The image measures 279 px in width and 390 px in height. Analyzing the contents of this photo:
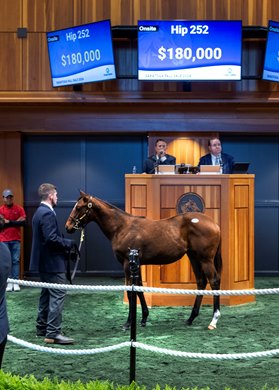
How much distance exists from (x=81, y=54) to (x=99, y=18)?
1103 millimetres

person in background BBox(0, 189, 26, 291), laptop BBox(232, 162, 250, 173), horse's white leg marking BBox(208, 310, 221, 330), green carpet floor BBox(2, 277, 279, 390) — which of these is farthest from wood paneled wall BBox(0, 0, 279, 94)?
horse's white leg marking BBox(208, 310, 221, 330)

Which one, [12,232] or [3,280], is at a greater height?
[3,280]

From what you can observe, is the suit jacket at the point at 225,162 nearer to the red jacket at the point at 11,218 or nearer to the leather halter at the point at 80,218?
the leather halter at the point at 80,218

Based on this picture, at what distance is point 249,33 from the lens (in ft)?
36.6

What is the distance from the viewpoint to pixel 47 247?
7023 millimetres

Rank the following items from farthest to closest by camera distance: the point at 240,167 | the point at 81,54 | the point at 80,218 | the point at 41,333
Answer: the point at 81,54, the point at 240,167, the point at 80,218, the point at 41,333

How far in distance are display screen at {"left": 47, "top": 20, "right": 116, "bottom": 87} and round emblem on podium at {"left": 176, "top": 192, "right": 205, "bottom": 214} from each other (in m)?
2.54

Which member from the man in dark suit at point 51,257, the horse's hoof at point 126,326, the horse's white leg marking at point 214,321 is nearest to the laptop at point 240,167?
the horse's white leg marking at point 214,321

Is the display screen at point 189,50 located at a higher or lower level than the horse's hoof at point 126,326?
higher

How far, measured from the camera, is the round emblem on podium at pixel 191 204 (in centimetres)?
930

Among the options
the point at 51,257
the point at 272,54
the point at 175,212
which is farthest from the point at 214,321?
the point at 272,54

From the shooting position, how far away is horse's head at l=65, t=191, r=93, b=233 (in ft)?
27.0

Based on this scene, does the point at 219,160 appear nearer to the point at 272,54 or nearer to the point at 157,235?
the point at 157,235

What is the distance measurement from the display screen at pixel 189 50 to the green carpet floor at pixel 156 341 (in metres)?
3.59
